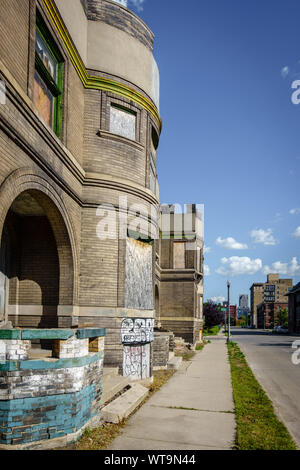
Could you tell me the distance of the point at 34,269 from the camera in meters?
11.2

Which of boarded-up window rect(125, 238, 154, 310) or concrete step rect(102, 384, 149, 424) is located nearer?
concrete step rect(102, 384, 149, 424)

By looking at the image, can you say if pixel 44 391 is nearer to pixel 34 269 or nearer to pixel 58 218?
pixel 58 218

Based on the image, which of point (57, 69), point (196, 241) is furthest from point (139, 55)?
point (196, 241)

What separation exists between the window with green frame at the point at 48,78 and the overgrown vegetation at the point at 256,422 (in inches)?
311

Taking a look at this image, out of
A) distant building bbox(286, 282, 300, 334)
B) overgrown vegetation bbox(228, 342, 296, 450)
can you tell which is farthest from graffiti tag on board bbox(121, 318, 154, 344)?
distant building bbox(286, 282, 300, 334)

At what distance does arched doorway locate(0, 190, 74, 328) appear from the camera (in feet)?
35.5

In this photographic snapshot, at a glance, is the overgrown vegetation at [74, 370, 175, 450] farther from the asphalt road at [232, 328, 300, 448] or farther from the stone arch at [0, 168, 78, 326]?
the stone arch at [0, 168, 78, 326]

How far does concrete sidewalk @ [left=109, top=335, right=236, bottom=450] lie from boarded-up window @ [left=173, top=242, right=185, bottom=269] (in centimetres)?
1498

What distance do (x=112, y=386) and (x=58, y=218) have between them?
4188mm

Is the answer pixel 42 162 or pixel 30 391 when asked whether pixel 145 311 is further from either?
pixel 30 391

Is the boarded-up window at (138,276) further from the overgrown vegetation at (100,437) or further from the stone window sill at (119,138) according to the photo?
the overgrown vegetation at (100,437)

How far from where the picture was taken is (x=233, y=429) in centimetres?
837

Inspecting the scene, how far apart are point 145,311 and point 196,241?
16.6m

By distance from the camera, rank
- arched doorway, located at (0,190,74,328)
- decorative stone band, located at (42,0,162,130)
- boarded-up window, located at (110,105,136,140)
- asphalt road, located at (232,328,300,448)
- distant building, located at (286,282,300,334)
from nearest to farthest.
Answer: asphalt road, located at (232,328,300,448) → decorative stone band, located at (42,0,162,130) → arched doorway, located at (0,190,74,328) → boarded-up window, located at (110,105,136,140) → distant building, located at (286,282,300,334)
